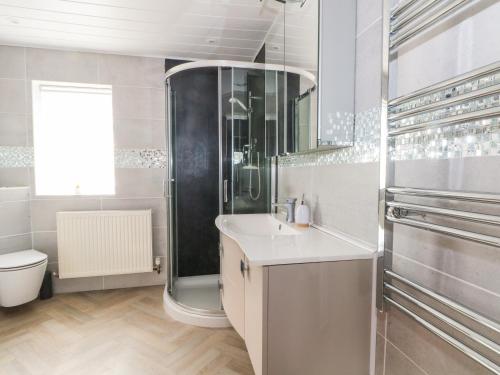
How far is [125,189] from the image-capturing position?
9.77ft

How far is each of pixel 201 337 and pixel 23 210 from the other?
2.04 meters

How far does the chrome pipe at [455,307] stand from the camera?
716 mm

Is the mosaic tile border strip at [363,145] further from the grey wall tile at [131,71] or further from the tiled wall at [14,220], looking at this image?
the tiled wall at [14,220]

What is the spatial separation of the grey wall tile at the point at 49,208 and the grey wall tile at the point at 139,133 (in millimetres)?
663

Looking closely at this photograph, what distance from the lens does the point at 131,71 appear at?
2926 mm

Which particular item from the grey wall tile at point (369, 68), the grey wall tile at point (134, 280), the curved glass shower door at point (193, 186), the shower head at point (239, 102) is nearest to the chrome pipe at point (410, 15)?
the grey wall tile at point (369, 68)

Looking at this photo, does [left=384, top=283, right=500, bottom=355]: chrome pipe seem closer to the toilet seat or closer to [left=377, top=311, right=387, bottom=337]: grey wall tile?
[left=377, top=311, right=387, bottom=337]: grey wall tile

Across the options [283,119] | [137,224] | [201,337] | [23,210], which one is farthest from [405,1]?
[23,210]

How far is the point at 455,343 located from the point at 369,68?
3.32 feet

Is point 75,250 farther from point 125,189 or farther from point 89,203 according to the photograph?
point 125,189

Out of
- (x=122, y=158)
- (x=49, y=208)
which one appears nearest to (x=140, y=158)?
(x=122, y=158)

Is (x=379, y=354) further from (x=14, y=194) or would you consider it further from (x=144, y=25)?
(x=14, y=194)

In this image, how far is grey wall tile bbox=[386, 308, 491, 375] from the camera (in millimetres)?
852

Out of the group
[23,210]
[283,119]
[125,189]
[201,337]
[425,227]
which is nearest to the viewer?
[425,227]
